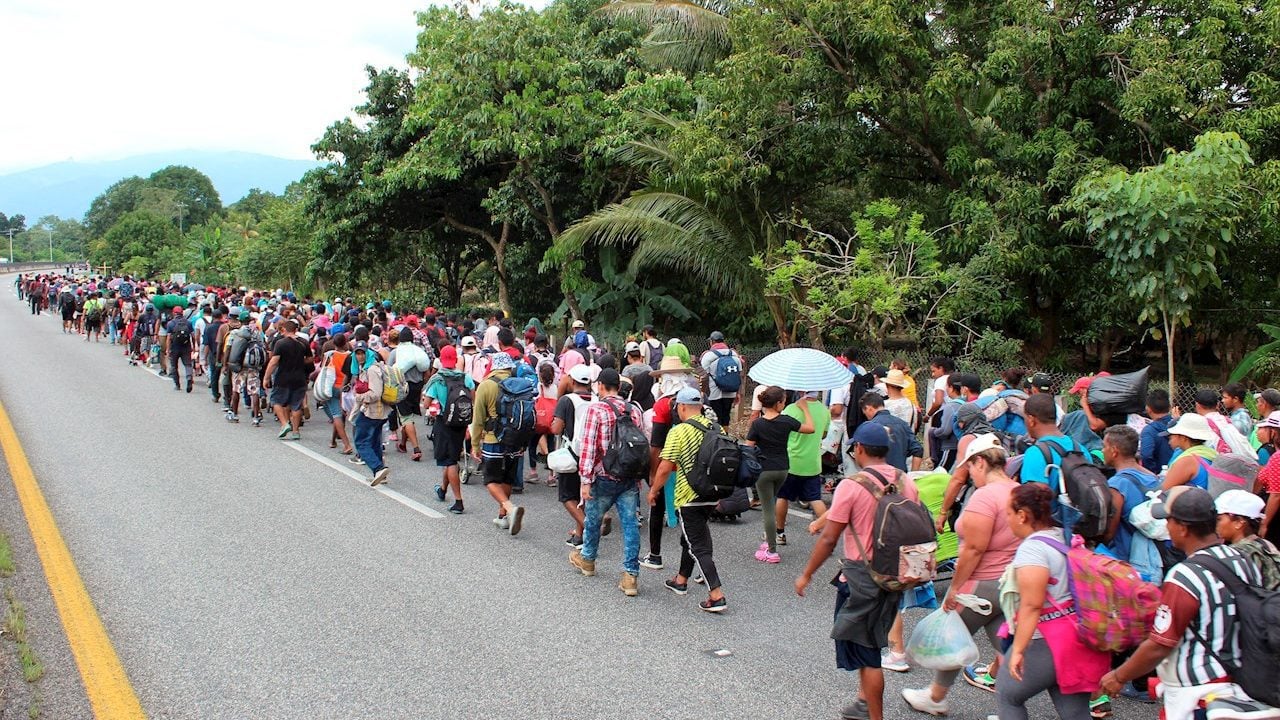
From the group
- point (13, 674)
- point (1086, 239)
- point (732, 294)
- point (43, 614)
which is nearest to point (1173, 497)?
point (13, 674)

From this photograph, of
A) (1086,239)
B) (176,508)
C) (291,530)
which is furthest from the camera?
(1086,239)

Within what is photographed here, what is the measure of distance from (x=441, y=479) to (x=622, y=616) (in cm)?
486

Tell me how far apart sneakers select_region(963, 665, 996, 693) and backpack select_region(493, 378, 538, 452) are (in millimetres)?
4234

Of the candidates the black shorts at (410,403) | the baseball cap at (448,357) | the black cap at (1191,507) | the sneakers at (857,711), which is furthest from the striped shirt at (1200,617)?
the black shorts at (410,403)

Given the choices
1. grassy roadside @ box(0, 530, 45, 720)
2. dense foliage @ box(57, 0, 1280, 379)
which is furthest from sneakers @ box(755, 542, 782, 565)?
dense foliage @ box(57, 0, 1280, 379)

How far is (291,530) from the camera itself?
8656 mm

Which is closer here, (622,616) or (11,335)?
(622,616)

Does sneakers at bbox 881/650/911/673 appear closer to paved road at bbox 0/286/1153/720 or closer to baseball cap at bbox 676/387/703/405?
paved road at bbox 0/286/1153/720

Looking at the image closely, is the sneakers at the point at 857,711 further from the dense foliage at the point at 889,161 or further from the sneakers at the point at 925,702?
the dense foliage at the point at 889,161

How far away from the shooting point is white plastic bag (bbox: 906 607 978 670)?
4871mm

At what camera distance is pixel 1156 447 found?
7289 millimetres

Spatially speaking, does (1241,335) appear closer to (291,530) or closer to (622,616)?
(622,616)

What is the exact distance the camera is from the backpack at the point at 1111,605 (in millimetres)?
4082

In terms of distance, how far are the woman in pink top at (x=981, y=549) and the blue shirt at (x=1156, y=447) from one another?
2.54 m
